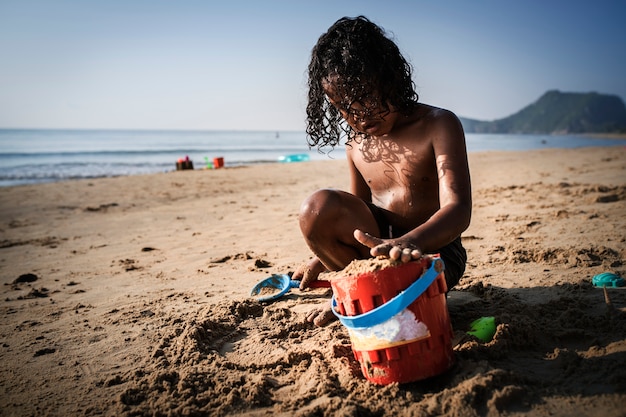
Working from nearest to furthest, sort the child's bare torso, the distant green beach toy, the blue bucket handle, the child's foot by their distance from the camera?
the blue bucket handle → the distant green beach toy → the child's bare torso → the child's foot

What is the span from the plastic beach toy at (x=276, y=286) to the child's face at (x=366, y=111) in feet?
3.68

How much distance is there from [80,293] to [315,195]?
6.91 ft

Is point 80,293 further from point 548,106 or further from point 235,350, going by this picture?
point 548,106

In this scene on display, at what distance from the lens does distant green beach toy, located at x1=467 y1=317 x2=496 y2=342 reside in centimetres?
172

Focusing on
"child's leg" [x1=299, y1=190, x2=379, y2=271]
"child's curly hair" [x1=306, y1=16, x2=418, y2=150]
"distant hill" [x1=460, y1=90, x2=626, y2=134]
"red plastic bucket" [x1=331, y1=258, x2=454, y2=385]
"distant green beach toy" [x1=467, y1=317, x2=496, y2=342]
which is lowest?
"distant green beach toy" [x1=467, y1=317, x2=496, y2=342]

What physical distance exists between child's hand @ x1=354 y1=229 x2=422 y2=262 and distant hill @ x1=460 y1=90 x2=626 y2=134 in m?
100

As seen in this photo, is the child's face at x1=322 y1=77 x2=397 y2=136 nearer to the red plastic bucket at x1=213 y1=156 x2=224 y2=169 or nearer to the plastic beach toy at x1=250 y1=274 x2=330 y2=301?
the plastic beach toy at x1=250 y1=274 x2=330 y2=301

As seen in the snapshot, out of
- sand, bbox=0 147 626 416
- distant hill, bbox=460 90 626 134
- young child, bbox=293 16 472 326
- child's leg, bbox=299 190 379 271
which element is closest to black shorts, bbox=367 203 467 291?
young child, bbox=293 16 472 326

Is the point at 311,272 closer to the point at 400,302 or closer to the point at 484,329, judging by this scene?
the point at 484,329

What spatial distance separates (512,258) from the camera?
9.64ft

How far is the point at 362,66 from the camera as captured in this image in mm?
2037

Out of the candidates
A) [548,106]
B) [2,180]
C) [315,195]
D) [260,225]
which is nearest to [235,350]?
[315,195]

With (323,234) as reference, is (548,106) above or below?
above

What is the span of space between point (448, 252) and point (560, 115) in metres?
119
